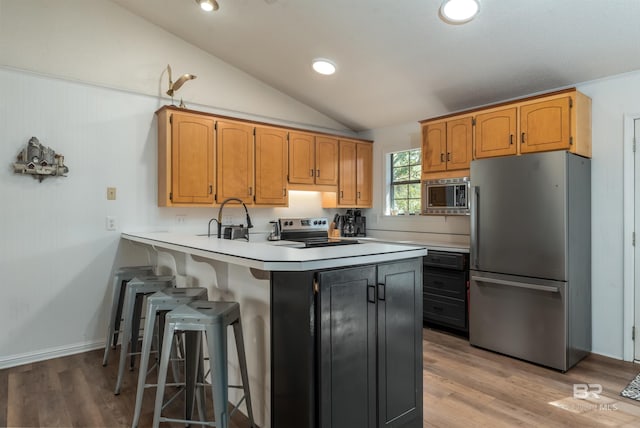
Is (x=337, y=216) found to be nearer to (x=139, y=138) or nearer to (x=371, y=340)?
(x=139, y=138)

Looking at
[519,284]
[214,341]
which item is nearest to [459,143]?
[519,284]

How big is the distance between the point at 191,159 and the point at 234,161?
1.50ft

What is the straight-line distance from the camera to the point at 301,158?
14.6 ft

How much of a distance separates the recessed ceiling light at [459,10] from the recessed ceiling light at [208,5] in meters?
1.85

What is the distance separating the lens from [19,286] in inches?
121

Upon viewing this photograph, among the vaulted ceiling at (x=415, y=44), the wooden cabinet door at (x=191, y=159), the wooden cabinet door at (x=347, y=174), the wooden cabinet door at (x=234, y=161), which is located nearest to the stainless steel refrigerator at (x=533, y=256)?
the vaulted ceiling at (x=415, y=44)

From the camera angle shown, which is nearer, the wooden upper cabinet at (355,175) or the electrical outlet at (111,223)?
the electrical outlet at (111,223)

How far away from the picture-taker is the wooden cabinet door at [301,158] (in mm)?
4378

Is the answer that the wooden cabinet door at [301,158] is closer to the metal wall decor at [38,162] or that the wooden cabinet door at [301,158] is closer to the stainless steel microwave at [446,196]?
the stainless steel microwave at [446,196]

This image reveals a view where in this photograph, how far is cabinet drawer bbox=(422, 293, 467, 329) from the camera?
3.58 meters

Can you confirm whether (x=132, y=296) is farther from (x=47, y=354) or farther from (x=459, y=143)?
(x=459, y=143)

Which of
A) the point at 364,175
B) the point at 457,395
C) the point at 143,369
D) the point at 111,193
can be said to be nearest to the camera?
the point at 143,369

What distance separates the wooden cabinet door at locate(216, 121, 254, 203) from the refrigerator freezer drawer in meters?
2.43

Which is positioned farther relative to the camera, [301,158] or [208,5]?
[301,158]
